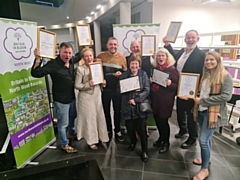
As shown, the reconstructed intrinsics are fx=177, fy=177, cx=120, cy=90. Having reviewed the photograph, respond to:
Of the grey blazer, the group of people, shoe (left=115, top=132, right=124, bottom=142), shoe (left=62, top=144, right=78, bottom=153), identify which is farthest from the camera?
shoe (left=115, top=132, right=124, bottom=142)

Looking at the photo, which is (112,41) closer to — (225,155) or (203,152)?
(203,152)

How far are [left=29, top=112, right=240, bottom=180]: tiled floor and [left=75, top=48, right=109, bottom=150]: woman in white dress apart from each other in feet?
0.82

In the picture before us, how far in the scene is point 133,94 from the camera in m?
2.18

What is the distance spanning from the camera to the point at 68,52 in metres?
2.12

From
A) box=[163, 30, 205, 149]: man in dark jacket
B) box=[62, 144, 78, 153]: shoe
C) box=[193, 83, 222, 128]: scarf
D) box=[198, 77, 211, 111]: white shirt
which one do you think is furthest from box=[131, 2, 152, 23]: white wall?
box=[62, 144, 78, 153]: shoe

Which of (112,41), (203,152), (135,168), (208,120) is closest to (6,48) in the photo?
(112,41)

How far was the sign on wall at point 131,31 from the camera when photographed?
8.59 ft

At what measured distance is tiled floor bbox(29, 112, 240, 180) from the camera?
6.63 feet

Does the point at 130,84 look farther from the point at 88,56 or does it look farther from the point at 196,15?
the point at 196,15

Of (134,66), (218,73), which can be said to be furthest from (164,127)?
(218,73)

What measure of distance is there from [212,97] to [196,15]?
4.86 metres

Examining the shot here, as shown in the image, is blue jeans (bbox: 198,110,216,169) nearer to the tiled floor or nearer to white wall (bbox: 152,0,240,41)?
the tiled floor

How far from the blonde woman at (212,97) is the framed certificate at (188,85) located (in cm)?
7

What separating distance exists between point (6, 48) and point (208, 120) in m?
2.15
